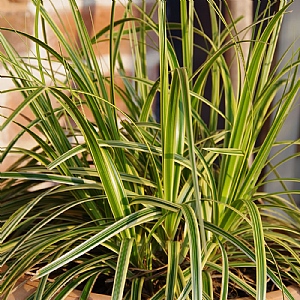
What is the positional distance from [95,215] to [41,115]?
5.7 inches


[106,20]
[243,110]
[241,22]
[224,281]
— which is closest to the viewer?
[224,281]

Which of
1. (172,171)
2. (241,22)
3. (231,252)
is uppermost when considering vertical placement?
(241,22)

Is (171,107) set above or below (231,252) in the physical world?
above

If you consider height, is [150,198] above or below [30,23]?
below

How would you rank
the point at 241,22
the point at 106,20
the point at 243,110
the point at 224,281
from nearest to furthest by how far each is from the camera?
the point at 224,281 < the point at 243,110 < the point at 241,22 < the point at 106,20

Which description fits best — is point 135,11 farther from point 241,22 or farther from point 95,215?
point 95,215

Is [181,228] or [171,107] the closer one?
[171,107]

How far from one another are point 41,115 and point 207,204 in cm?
24

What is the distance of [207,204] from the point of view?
2.17ft

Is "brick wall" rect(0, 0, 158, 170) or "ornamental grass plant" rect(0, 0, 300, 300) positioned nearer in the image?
"ornamental grass plant" rect(0, 0, 300, 300)

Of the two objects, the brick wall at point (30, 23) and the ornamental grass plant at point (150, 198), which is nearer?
the ornamental grass plant at point (150, 198)

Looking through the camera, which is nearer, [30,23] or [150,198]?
[150,198]

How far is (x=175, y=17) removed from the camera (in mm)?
1213

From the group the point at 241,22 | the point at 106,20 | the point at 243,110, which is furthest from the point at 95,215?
the point at 106,20
